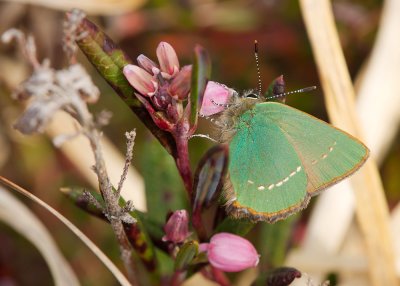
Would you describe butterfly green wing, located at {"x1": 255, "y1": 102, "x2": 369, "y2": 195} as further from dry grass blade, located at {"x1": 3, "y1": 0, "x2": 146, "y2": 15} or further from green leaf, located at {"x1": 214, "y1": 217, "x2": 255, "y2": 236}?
dry grass blade, located at {"x1": 3, "y1": 0, "x2": 146, "y2": 15}

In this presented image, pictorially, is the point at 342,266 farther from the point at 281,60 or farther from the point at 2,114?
the point at 2,114

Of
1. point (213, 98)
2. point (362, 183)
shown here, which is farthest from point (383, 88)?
point (213, 98)

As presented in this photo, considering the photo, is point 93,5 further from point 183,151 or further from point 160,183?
point 183,151

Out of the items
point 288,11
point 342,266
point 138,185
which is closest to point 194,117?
point 342,266

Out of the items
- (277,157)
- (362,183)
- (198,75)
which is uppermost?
(198,75)

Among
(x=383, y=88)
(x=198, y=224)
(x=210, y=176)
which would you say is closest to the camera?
(x=210, y=176)

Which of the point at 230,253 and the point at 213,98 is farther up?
the point at 213,98

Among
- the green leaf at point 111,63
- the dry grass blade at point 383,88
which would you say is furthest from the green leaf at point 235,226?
the dry grass blade at point 383,88
